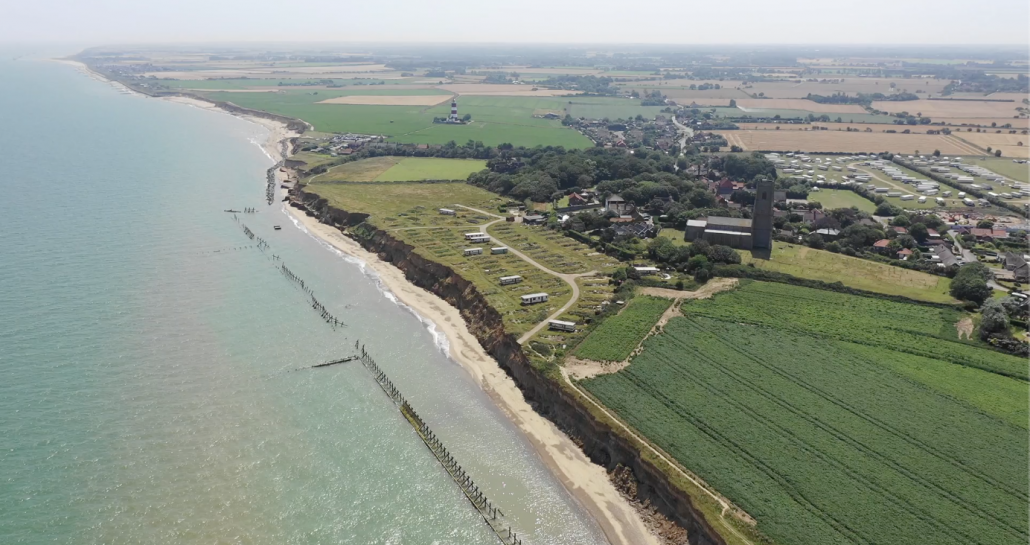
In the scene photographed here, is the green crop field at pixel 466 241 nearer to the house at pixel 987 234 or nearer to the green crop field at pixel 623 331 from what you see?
the green crop field at pixel 623 331

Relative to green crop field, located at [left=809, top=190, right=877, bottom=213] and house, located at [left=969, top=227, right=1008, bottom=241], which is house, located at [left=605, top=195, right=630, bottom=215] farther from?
house, located at [left=969, top=227, right=1008, bottom=241]

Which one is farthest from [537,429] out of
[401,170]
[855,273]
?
[401,170]

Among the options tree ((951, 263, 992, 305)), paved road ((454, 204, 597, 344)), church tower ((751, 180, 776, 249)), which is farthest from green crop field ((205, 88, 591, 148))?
tree ((951, 263, 992, 305))

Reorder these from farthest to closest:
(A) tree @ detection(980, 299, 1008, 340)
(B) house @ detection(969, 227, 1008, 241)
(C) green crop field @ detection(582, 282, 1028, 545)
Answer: (B) house @ detection(969, 227, 1008, 241) → (A) tree @ detection(980, 299, 1008, 340) → (C) green crop field @ detection(582, 282, 1028, 545)

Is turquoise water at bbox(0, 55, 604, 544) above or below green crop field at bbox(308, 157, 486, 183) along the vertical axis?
below

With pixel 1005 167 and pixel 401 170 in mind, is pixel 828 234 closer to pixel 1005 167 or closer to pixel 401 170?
pixel 401 170
